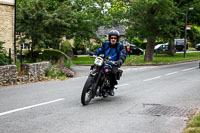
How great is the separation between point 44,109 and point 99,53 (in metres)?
2.23

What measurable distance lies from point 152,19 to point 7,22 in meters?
12.5

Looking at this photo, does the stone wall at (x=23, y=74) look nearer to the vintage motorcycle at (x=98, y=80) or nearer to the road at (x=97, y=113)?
the road at (x=97, y=113)

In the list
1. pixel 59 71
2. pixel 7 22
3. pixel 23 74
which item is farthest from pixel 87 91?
pixel 7 22

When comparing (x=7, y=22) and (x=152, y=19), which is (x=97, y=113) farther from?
(x=152, y=19)

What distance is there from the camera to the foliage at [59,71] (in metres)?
15.9

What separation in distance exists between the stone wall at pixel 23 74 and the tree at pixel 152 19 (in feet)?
45.9

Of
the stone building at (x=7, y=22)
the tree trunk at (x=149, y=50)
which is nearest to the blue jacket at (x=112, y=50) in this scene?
the stone building at (x=7, y=22)

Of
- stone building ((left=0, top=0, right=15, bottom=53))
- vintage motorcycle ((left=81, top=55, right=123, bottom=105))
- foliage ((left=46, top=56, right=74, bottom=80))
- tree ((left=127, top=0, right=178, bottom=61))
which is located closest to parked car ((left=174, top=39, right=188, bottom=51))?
tree ((left=127, top=0, right=178, bottom=61))

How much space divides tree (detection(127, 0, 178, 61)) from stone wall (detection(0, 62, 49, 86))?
550 inches

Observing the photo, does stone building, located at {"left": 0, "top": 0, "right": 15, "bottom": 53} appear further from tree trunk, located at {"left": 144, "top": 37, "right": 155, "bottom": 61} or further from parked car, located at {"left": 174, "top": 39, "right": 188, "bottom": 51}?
parked car, located at {"left": 174, "top": 39, "right": 188, "bottom": 51}

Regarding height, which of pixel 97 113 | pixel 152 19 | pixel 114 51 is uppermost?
pixel 152 19

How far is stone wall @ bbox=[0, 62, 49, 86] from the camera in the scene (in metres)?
12.8

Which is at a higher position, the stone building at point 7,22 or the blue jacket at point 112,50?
the stone building at point 7,22

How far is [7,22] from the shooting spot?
20.8 meters
